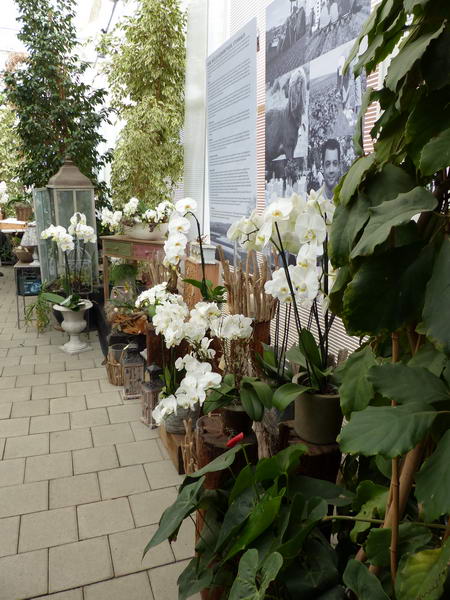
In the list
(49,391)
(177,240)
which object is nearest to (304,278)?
(177,240)

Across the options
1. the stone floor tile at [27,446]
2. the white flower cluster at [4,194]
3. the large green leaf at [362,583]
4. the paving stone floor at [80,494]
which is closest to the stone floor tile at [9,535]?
the paving stone floor at [80,494]

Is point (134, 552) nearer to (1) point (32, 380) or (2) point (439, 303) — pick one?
(2) point (439, 303)

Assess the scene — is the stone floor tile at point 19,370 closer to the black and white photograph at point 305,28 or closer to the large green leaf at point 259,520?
the black and white photograph at point 305,28

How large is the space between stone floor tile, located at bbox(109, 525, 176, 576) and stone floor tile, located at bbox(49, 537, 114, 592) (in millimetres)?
31

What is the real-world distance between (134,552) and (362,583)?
128cm

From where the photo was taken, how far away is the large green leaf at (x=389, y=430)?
0.62 meters

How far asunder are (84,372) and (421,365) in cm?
335

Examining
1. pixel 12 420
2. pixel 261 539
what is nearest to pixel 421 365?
pixel 261 539

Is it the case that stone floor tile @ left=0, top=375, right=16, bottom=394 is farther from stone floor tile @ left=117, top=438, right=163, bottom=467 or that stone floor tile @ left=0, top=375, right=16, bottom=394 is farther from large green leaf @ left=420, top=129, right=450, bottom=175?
large green leaf @ left=420, top=129, right=450, bottom=175

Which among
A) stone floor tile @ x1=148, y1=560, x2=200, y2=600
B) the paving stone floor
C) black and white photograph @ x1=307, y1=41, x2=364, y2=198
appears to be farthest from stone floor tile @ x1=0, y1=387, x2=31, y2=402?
black and white photograph @ x1=307, y1=41, x2=364, y2=198

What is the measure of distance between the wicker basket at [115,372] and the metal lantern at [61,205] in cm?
172

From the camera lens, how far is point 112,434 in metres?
2.79

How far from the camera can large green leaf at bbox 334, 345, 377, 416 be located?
89 cm

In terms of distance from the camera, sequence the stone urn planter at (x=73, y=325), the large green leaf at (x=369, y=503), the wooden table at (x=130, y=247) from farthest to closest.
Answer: the stone urn planter at (x=73, y=325) → the wooden table at (x=130, y=247) → the large green leaf at (x=369, y=503)
